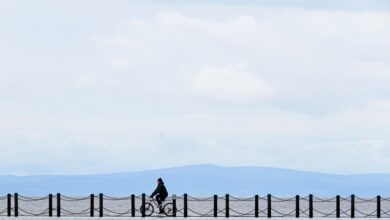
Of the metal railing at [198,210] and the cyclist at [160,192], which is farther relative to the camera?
the cyclist at [160,192]

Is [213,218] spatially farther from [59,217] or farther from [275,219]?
[59,217]

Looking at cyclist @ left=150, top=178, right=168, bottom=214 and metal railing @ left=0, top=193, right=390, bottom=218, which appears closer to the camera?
metal railing @ left=0, top=193, right=390, bottom=218

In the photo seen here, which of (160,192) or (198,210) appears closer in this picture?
(160,192)

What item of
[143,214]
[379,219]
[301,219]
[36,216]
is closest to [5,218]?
[36,216]

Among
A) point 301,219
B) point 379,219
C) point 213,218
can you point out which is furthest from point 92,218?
point 379,219

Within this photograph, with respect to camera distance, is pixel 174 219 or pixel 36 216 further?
pixel 36 216

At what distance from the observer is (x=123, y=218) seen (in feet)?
148

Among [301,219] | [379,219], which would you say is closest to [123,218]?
[301,219]

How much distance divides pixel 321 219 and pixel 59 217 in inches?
453

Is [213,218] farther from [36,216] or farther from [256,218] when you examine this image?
[36,216]

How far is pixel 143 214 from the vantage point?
4553cm

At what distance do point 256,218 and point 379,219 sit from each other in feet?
18.4

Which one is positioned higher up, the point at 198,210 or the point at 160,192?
the point at 160,192

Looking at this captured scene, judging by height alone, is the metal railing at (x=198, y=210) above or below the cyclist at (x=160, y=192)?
below
